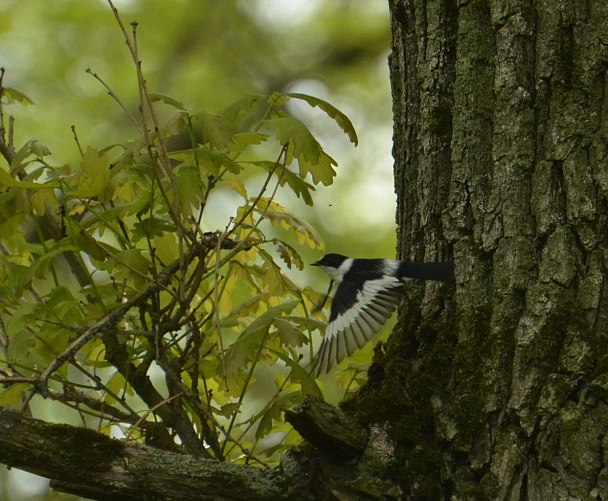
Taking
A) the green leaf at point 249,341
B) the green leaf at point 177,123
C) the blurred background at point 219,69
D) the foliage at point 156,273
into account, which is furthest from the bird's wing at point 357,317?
the blurred background at point 219,69

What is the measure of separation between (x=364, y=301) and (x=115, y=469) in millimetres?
1131

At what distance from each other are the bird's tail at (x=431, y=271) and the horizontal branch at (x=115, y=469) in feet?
2.26

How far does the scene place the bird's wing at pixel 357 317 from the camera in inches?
91.4

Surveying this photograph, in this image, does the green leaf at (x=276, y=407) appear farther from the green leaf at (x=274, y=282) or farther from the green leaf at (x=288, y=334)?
the green leaf at (x=274, y=282)

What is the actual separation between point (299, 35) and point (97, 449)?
17.8 feet

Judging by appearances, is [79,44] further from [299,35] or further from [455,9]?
[455,9]

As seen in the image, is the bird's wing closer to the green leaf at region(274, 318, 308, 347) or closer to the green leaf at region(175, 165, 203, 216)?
the green leaf at region(274, 318, 308, 347)

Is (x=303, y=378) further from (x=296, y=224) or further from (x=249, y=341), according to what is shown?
(x=296, y=224)

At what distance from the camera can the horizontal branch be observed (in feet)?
5.28

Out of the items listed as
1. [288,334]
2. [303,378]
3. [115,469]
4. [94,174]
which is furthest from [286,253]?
[115,469]

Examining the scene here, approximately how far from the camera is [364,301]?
8.41 feet

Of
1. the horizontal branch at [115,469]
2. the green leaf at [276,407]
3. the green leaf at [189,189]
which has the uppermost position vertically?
the green leaf at [189,189]

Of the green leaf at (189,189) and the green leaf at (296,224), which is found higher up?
the green leaf at (296,224)

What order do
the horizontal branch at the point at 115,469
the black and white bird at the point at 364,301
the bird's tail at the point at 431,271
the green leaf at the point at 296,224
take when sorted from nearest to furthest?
the horizontal branch at the point at 115,469 < the bird's tail at the point at 431,271 < the black and white bird at the point at 364,301 < the green leaf at the point at 296,224
